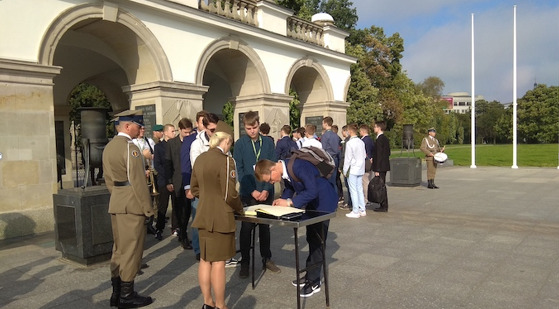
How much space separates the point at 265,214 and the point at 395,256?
2604mm

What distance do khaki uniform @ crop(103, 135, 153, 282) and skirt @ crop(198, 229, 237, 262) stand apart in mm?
807

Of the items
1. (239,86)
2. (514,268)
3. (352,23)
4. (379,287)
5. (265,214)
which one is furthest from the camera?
(352,23)

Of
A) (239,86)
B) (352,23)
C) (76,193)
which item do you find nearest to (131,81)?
(239,86)

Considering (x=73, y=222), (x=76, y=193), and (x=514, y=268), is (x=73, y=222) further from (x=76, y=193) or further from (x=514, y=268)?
(x=514, y=268)

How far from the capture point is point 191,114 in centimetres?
1064

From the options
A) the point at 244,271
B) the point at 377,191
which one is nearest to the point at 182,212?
the point at 244,271

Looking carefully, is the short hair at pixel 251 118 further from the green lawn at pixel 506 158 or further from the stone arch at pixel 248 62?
the green lawn at pixel 506 158

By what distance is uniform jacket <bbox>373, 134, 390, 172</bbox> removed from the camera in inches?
354

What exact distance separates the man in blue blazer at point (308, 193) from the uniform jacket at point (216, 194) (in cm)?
35

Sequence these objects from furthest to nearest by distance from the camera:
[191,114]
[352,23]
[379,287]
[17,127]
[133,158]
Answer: [352,23] → [191,114] → [17,127] → [379,287] → [133,158]

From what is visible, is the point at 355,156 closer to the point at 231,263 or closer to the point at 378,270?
the point at 378,270

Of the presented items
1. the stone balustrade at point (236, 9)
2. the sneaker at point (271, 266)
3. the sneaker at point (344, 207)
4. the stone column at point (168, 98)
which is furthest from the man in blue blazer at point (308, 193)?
the stone balustrade at point (236, 9)

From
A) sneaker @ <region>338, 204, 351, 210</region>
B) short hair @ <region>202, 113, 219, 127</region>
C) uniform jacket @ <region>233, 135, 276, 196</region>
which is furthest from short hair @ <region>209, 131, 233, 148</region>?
sneaker @ <region>338, 204, 351, 210</region>

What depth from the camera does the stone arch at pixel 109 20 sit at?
7.92 metres
